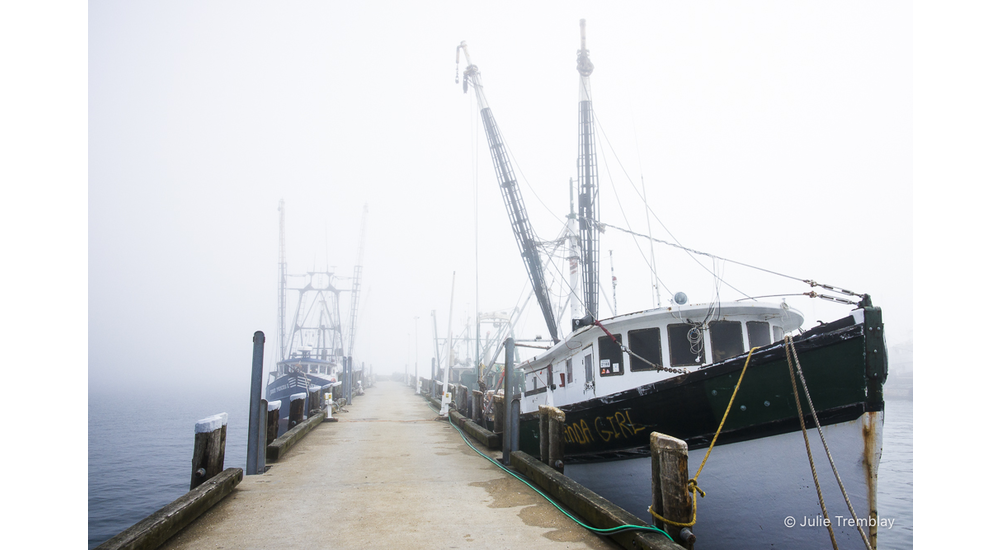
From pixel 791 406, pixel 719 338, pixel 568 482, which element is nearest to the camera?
pixel 568 482

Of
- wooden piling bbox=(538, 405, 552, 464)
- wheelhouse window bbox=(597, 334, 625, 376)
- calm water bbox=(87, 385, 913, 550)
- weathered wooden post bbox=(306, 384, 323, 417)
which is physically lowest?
calm water bbox=(87, 385, 913, 550)

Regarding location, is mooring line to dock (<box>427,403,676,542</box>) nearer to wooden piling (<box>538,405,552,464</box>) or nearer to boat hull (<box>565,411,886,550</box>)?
wooden piling (<box>538,405,552,464</box>)

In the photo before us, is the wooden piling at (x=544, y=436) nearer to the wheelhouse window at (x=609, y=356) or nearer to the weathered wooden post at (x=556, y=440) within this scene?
the weathered wooden post at (x=556, y=440)

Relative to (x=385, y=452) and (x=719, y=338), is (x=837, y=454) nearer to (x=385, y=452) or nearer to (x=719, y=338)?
(x=719, y=338)

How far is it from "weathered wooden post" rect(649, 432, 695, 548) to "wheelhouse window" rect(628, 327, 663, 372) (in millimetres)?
5308

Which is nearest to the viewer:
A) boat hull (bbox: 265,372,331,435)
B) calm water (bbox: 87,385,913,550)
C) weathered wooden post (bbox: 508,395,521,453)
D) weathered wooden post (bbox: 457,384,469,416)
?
weathered wooden post (bbox: 508,395,521,453)

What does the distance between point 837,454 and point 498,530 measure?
482 cm

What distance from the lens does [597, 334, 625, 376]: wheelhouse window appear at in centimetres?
1090

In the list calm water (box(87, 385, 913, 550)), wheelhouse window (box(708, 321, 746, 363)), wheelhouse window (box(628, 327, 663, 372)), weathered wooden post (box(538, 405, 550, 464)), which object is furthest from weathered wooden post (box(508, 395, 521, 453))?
calm water (box(87, 385, 913, 550))

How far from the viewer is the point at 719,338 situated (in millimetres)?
10125

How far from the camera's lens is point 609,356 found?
36.4 ft

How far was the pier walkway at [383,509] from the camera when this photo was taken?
5227mm

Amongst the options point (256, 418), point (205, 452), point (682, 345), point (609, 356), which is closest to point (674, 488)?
point (682, 345)
